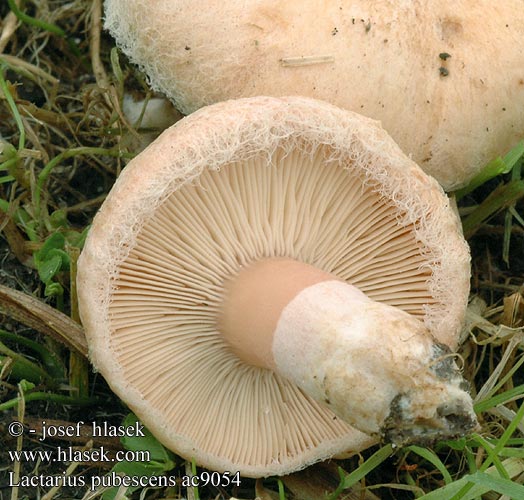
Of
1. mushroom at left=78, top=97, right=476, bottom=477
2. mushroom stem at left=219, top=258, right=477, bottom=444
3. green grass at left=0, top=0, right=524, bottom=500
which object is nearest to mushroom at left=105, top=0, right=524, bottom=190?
green grass at left=0, top=0, right=524, bottom=500

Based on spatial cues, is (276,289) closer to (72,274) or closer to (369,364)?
(369,364)

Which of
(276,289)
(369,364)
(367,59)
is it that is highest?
(367,59)

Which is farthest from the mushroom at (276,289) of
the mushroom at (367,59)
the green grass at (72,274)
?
the mushroom at (367,59)

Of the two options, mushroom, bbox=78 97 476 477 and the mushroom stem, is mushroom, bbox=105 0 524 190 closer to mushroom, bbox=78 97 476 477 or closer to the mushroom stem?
mushroom, bbox=78 97 476 477

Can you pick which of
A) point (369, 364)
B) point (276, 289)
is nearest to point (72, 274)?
point (276, 289)

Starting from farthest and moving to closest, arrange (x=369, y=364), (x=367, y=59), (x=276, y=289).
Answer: (x=367, y=59), (x=276, y=289), (x=369, y=364)

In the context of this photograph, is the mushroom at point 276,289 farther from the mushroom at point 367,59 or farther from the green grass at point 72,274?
the mushroom at point 367,59

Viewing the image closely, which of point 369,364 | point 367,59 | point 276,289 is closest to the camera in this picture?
point 369,364

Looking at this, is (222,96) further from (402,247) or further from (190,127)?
(402,247)
